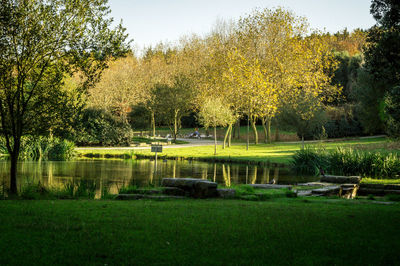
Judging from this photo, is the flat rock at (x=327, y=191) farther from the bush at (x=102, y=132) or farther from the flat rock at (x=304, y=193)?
the bush at (x=102, y=132)

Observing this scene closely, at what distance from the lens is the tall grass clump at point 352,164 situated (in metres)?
20.7

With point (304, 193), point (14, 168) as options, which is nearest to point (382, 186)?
point (304, 193)

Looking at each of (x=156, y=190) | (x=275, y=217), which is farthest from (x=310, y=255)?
(x=156, y=190)

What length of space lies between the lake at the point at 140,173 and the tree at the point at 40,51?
554 centimetres

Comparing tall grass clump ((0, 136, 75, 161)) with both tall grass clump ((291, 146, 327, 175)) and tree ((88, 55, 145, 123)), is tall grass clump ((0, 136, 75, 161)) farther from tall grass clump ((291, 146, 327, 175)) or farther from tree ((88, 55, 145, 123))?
tall grass clump ((291, 146, 327, 175))

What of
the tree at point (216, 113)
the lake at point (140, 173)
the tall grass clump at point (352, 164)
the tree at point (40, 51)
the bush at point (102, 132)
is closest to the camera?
the tree at point (40, 51)

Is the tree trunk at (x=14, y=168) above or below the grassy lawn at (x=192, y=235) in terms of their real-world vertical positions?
above

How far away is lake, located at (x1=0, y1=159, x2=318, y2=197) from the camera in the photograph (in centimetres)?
2006

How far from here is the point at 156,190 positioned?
12.6 meters

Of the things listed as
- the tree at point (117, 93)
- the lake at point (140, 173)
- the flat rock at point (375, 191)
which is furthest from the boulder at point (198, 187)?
Answer: the tree at point (117, 93)

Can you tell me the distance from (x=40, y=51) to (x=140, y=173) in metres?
12.1

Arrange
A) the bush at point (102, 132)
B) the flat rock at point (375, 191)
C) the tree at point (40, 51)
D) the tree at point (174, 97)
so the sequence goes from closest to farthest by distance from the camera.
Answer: the tree at point (40, 51)
the flat rock at point (375, 191)
the bush at point (102, 132)
the tree at point (174, 97)

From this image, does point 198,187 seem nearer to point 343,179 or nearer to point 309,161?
point 343,179

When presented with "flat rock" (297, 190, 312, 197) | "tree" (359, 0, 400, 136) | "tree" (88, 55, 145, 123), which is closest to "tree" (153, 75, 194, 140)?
"tree" (88, 55, 145, 123)
